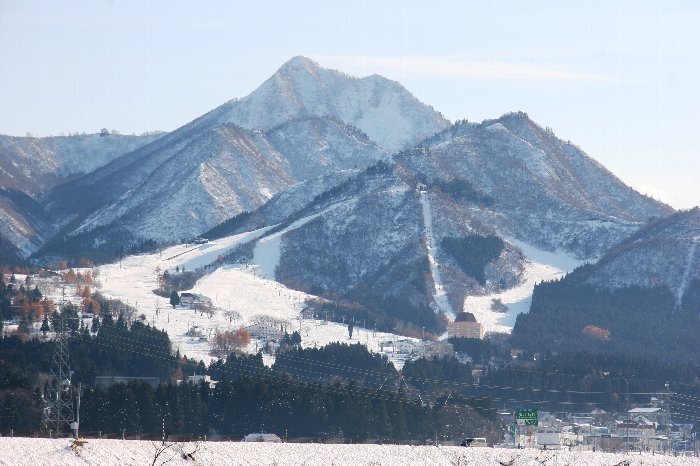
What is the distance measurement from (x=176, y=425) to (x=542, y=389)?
2854 inches

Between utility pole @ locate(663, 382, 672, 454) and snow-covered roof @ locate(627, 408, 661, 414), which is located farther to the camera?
snow-covered roof @ locate(627, 408, 661, 414)

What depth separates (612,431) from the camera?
547 feet

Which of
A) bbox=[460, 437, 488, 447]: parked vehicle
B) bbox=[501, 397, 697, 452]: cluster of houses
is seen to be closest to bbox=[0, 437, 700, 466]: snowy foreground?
bbox=[460, 437, 488, 447]: parked vehicle

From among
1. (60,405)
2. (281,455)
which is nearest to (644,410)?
(60,405)

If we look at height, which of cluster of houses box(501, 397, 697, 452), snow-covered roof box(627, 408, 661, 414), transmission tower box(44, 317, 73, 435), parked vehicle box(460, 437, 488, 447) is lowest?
cluster of houses box(501, 397, 697, 452)

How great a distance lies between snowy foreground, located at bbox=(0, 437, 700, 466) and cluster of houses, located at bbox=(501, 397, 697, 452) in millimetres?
16586

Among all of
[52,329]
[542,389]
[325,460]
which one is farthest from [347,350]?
[325,460]

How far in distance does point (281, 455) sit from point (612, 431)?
3006 inches

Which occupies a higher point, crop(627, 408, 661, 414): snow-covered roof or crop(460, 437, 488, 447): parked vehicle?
crop(627, 408, 661, 414): snow-covered roof

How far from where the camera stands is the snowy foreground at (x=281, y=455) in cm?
8631

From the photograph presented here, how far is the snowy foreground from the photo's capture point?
86.3m

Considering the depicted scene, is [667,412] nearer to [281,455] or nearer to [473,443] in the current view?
[473,443]

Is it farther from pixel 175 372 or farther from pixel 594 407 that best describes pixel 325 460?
pixel 594 407

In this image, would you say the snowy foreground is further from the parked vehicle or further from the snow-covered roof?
the snow-covered roof
